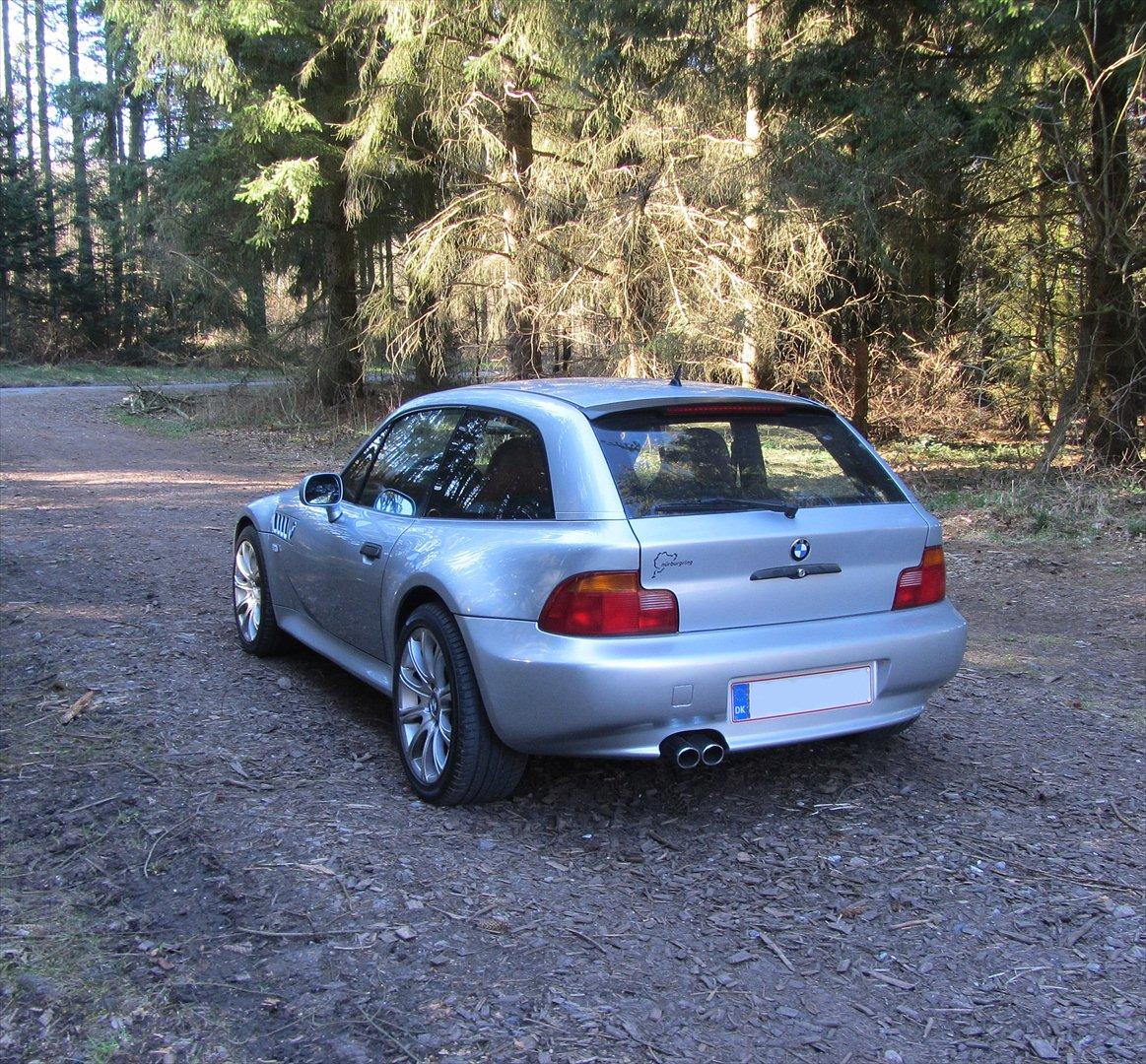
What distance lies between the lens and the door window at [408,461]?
191 inches

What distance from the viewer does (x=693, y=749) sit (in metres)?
3.74

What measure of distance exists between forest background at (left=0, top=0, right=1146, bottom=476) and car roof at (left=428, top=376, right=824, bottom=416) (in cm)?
582

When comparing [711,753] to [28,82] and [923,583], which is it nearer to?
[923,583]

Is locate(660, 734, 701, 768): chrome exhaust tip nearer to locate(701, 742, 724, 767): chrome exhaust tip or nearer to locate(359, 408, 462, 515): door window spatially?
locate(701, 742, 724, 767): chrome exhaust tip

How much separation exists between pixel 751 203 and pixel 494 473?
28.2 ft

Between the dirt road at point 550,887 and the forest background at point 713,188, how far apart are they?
6290 mm

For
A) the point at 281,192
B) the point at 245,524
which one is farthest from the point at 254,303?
the point at 245,524

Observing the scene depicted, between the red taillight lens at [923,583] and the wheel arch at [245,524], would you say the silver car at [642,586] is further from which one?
the wheel arch at [245,524]

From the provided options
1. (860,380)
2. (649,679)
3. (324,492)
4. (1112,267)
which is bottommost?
(649,679)

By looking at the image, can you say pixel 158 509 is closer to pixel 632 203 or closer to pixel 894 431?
pixel 632 203

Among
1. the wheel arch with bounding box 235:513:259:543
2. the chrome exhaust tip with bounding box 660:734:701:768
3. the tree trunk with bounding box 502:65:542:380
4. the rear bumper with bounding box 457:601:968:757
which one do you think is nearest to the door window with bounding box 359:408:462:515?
the rear bumper with bounding box 457:601:968:757

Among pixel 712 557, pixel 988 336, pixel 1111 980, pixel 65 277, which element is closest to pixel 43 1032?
pixel 712 557

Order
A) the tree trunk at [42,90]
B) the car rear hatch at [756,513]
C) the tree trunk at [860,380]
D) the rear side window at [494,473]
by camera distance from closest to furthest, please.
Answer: the car rear hatch at [756,513] < the rear side window at [494,473] < the tree trunk at [860,380] < the tree trunk at [42,90]

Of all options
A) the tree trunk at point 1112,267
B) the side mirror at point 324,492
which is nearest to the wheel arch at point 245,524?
the side mirror at point 324,492
